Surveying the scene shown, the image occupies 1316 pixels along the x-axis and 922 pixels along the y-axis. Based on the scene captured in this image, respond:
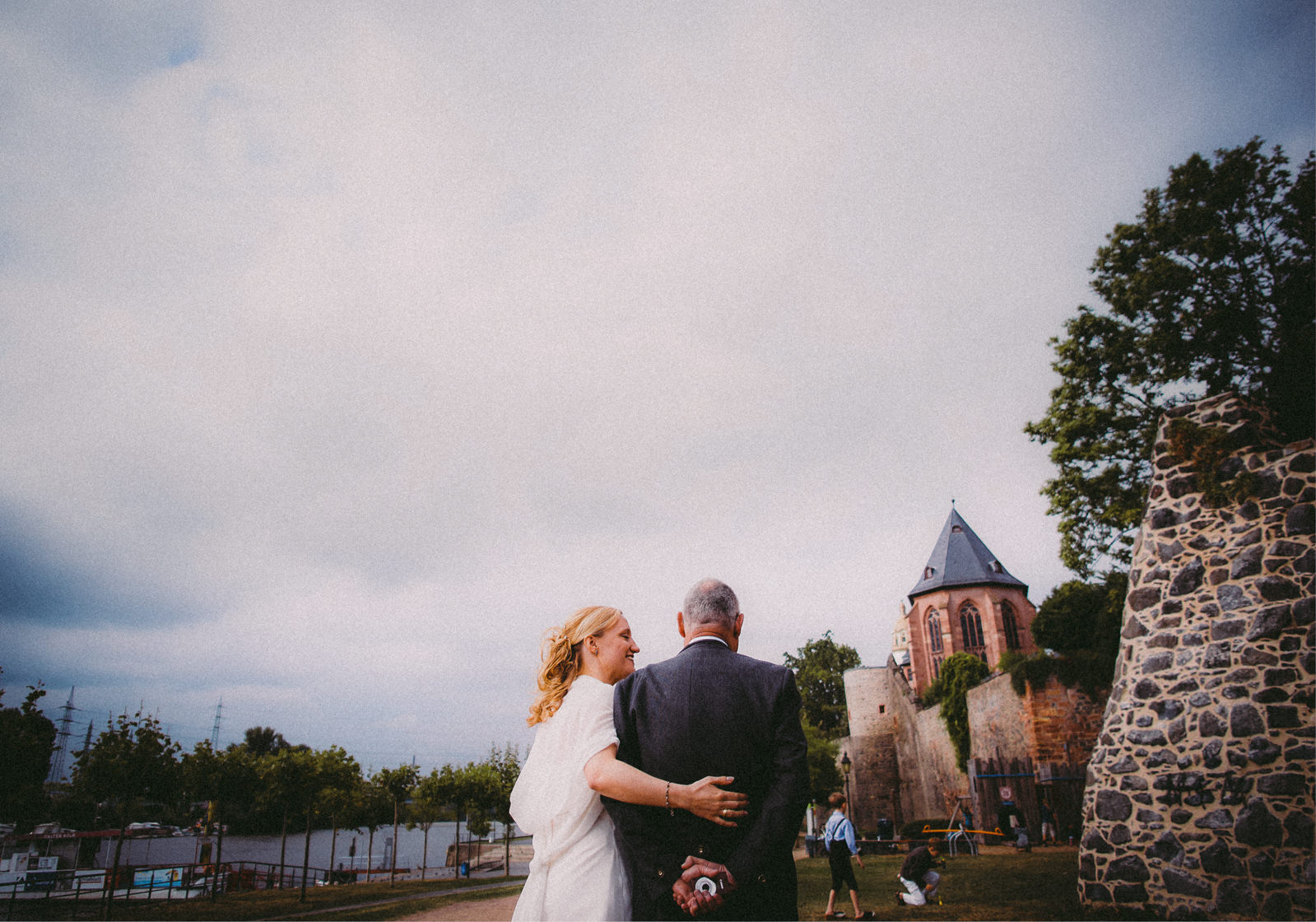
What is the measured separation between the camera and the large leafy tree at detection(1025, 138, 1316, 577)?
46.7 feet

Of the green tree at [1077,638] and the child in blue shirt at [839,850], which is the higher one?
the green tree at [1077,638]

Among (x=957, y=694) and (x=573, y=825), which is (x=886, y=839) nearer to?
(x=957, y=694)

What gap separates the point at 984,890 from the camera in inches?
391

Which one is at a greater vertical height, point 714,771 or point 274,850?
point 714,771

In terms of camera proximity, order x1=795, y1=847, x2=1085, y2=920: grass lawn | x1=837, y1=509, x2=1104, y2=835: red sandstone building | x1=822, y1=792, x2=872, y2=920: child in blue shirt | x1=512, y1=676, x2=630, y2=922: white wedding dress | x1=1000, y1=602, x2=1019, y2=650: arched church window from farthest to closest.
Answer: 1. x1=1000, y1=602, x2=1019, y2=650: arched church window
2. x1=837, y1=509, x2=1104, y2=835: red sandstone building
3. x1=822, y1=792, x2=872, y2=920: child in blue shirt
4. x1=795, y1=847, x2=1085, y2=920: grass lawn
5. x1=512, y1=676, x2=630, y2=922: white wedding dress

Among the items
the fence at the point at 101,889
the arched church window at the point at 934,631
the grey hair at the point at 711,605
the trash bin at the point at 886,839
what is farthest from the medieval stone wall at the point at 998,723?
the arched church window at the point at 934,631

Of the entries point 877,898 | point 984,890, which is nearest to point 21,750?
point 877,898

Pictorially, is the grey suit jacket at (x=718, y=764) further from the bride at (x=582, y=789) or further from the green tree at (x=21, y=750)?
the green tree at (x=21, y=750)

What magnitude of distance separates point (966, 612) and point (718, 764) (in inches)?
1950

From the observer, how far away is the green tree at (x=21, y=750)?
38.5 ft

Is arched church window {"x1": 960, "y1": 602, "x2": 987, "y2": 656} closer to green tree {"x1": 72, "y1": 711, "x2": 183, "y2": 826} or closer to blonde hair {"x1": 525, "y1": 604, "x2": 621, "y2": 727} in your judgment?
green tree {"x1": 72, "y1": 711, "x2": 183, "y2": 826}

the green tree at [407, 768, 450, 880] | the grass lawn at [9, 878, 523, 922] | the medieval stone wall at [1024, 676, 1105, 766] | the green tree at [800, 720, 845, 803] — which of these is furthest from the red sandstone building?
the green tree at [407, 768, 450, 880]

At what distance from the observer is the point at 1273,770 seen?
6.68 meters

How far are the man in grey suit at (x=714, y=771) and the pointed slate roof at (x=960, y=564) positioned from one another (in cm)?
4898
